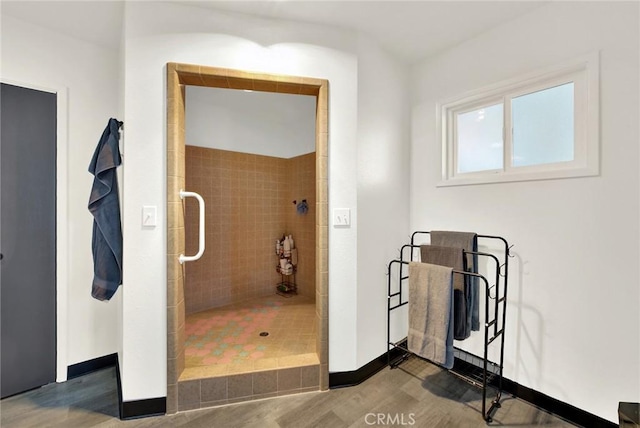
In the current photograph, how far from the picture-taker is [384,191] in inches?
82.3

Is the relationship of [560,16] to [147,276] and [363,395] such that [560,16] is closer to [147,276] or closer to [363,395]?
[363,395]

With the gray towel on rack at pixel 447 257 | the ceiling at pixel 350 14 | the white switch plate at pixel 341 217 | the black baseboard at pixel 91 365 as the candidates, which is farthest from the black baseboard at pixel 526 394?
the ceiling at pixel 350 14

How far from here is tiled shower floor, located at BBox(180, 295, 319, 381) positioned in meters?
1.80

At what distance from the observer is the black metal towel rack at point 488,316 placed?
5.24 ft

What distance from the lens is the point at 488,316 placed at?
72.5 inches

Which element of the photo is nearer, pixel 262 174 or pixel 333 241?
pixel 333 241

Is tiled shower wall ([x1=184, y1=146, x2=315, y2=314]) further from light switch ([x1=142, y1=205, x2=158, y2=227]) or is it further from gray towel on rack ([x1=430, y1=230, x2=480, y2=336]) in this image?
gray towel on rack ([x1=430, y1=230, x2=480, y2=336])

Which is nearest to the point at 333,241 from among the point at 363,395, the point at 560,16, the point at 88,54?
the point at 363,395

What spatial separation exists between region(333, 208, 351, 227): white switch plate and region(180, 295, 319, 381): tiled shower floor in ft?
3.06

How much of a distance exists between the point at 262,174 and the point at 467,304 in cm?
255

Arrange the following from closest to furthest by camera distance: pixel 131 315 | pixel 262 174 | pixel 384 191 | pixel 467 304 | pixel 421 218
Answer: pixel 131 315, pixel 467 304, pixel 384 191, pixel 421 218, pixel 262 174

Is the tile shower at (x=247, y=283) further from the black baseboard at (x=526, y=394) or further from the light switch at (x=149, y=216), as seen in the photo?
the light switch at (x=149, y=216)

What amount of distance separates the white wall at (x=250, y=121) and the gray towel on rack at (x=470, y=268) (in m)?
2.03

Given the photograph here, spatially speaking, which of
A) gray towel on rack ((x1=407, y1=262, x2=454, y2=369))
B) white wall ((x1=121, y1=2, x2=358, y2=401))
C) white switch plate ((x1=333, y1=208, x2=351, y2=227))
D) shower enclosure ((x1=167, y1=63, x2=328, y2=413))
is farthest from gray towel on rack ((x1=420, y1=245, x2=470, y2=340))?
white wall ((x1=121, y1=2, x2=358, y2=401))
